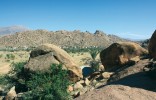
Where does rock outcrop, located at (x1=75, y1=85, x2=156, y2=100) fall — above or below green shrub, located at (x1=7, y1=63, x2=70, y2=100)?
above

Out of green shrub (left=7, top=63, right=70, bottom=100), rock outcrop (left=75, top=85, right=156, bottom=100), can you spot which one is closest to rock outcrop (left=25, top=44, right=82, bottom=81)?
green shrub (left=7, top=63, right=70, bottom=100)

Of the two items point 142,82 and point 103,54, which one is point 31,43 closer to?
point 103,54

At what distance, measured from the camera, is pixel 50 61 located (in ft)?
112

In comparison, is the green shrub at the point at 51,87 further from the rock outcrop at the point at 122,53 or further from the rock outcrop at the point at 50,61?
the rock outcrop at the point at 122,53

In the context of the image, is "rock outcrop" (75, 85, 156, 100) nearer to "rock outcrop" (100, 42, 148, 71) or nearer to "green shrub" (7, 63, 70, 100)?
A: "green shrub" (7, 63, 70, 100)

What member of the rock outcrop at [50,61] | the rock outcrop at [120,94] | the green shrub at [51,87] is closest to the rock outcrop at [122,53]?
the rock outcrop at [50,61]

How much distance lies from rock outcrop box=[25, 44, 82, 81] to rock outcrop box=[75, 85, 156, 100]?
1291 cm

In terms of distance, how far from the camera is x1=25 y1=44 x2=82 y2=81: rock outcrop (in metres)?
34.0

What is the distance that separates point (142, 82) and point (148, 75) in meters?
1.32

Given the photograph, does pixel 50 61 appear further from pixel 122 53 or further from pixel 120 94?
pixel 120 94

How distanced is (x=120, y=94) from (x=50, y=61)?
1519 cm

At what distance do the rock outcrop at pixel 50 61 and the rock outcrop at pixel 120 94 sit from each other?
12911 millimetres

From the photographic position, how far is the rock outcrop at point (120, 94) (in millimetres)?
19961

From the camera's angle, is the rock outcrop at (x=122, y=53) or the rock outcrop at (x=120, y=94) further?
the rock outcrop at (x=122, y=53)
